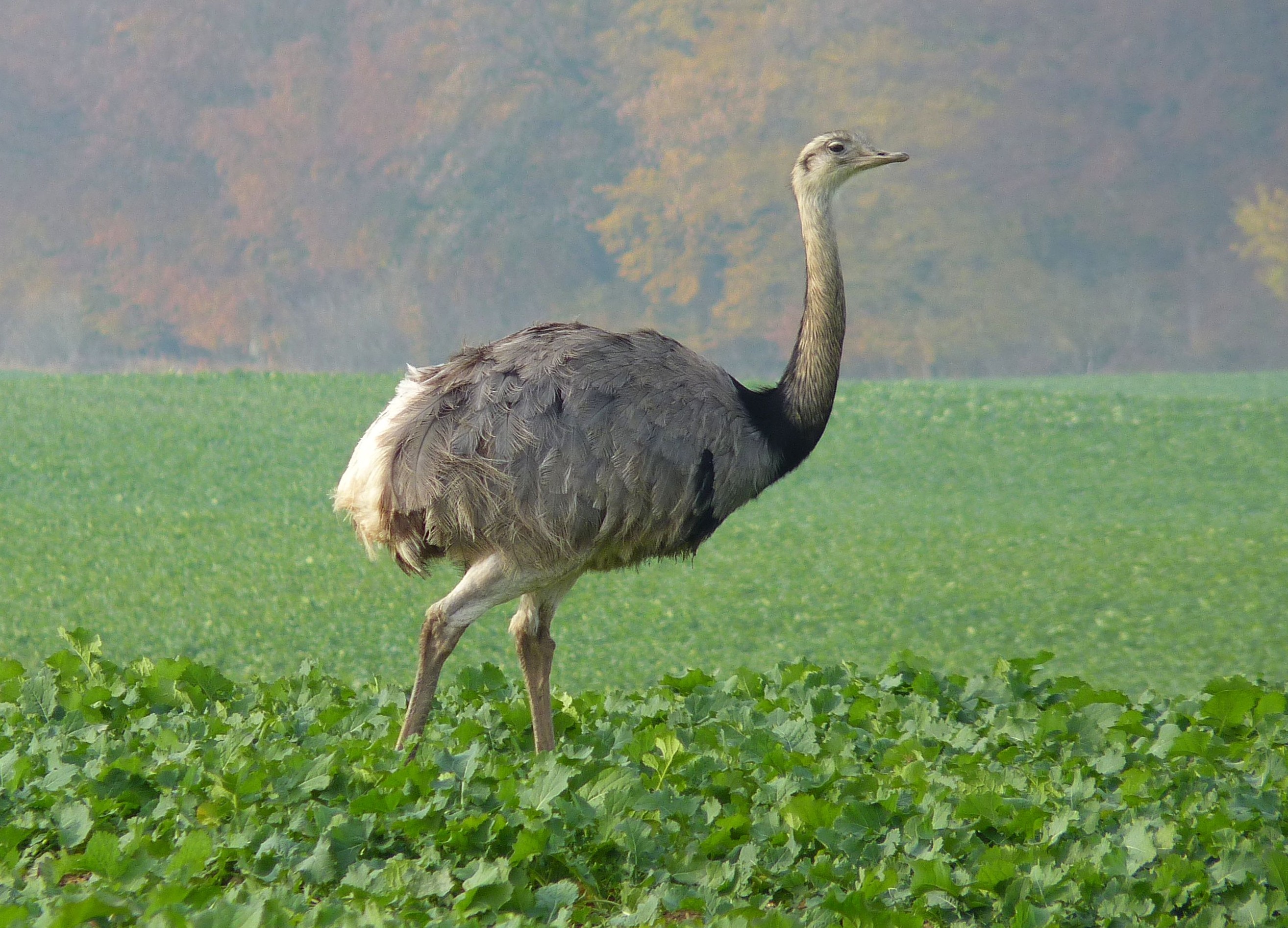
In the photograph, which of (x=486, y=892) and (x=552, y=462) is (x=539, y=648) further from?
(x=486, y=892)

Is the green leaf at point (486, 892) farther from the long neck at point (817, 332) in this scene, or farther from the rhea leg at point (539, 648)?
the long neck at point (817, 332)

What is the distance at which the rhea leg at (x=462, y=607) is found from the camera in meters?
5.07

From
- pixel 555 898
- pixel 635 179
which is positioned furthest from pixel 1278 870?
pixel 635 179

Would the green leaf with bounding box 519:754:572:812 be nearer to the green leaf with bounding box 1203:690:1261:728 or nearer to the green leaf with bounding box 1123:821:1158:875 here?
the green leaf with bounding box 1123:821:1158:875

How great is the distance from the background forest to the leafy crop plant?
23561 millimetres

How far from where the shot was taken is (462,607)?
511 cm

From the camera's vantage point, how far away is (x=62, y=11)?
108 ft

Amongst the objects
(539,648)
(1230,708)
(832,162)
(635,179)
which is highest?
(635,179)

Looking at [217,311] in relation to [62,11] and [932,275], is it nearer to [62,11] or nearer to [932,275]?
[62,11]

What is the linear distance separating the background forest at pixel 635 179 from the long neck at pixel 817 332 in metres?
23.3

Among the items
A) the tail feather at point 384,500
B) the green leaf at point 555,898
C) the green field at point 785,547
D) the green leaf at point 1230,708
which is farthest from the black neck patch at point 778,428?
the green field at point 785,547

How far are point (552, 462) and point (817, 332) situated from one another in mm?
1185

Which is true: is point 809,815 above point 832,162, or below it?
below

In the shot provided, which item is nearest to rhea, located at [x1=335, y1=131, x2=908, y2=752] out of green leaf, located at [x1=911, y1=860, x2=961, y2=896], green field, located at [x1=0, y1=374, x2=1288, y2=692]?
green leaf, located at [x1=911, y1=860, x2=961, y2=896]
